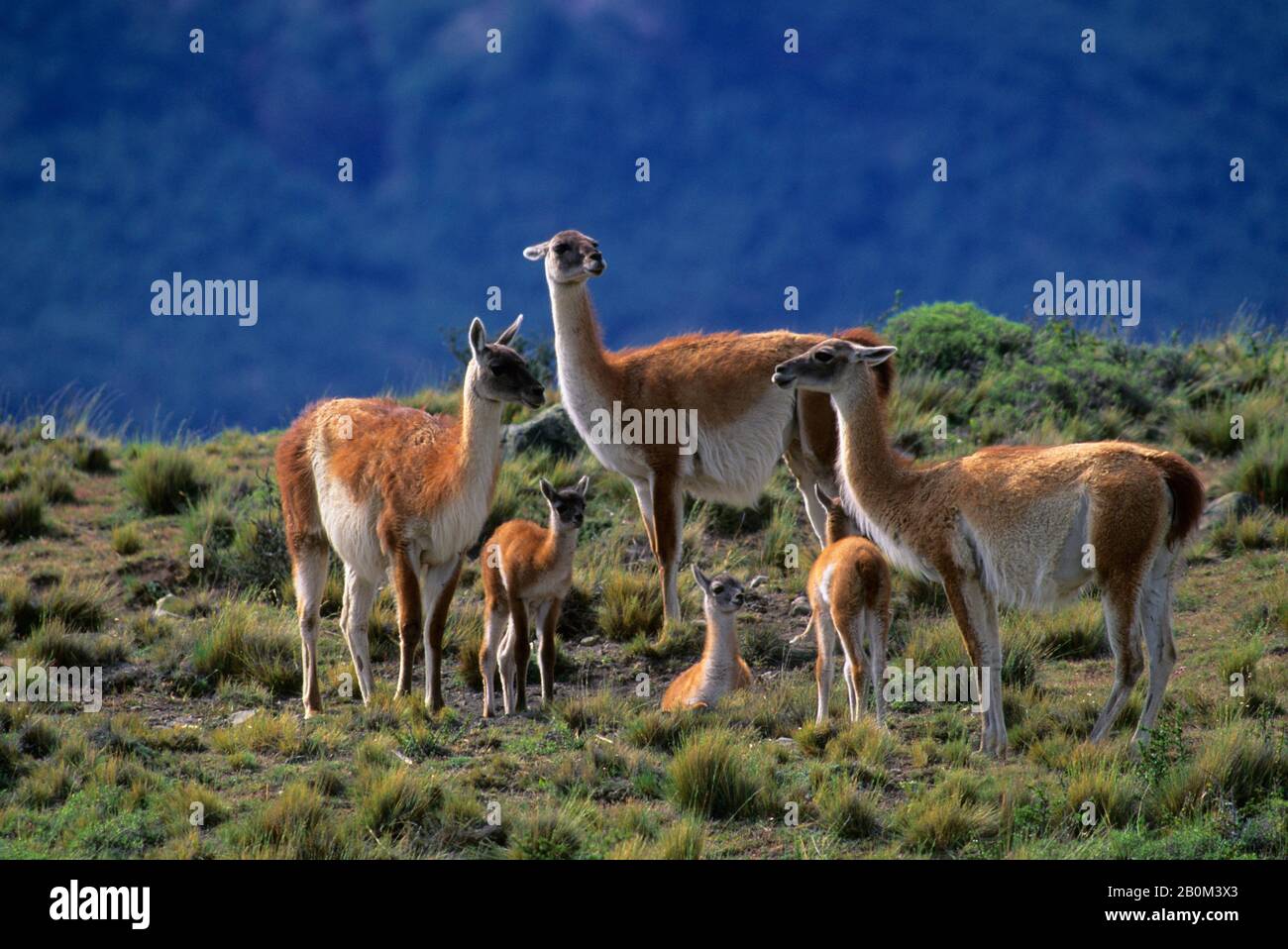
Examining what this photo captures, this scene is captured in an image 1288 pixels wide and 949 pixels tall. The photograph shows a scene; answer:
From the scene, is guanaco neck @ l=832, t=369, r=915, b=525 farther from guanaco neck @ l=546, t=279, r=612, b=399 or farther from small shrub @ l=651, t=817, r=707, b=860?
guanaco neck @ l=546, t=279, r=612, b=399

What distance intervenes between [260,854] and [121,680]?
4129 millimetres

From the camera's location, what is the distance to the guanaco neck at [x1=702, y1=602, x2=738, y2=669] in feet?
33.5

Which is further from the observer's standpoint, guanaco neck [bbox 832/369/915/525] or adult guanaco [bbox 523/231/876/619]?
adult guanaco [bbox 523/231/876/619]

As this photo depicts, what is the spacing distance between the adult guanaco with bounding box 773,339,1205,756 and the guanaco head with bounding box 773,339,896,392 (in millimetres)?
315

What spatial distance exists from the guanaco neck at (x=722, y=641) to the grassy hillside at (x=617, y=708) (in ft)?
0.99

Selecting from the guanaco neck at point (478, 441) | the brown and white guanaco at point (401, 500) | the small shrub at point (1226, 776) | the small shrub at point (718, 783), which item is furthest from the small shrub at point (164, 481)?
the small shrub at point (1226, 776)

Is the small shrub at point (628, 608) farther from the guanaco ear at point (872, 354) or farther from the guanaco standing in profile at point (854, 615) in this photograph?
the guanaco ear at point (872, 354)

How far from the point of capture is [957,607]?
30.1 ft

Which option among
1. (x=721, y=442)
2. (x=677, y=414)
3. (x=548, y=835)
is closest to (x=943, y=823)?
(x=548, y=835)

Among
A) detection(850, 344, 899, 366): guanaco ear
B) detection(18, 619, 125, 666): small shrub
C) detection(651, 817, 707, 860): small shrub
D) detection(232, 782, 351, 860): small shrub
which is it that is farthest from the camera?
detection(18, 619, 125, 666): small shrub

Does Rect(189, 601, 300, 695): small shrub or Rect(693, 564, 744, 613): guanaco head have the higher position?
Rect(693, 564, 744, 613): guanaco head

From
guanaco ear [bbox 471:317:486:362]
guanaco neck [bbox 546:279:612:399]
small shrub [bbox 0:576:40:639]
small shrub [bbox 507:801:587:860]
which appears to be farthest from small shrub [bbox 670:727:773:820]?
small shrub [bbox 0:576:40:639]

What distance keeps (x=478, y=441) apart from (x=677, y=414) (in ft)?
8.28

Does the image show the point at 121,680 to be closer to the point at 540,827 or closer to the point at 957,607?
the point at 540,827
